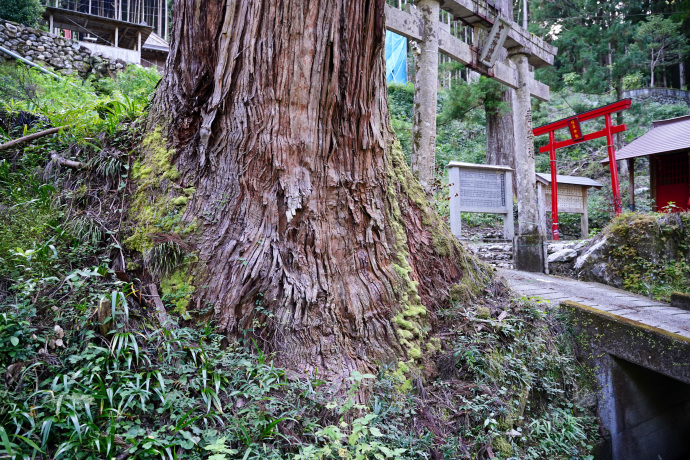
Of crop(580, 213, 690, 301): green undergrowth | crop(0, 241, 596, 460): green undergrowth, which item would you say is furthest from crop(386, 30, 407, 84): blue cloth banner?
crop(0, 241, 596, 460): green undergrowth

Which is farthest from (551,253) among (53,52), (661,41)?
(661,41)

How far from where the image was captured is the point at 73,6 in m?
26.2

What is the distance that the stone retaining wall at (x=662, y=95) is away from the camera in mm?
23531

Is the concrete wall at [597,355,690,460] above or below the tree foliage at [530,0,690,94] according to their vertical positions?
below

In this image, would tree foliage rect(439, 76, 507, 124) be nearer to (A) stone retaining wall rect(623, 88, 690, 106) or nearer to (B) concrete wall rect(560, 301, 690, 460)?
(B) concrete wall rect(560, 301, 690, 460)

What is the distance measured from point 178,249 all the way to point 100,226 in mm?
757

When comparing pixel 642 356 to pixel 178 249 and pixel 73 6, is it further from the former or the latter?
pixel 73 6

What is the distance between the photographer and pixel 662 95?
23922 mm

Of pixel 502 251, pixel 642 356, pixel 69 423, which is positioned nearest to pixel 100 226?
pixel 69 423

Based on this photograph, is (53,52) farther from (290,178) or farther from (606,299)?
(606,299)

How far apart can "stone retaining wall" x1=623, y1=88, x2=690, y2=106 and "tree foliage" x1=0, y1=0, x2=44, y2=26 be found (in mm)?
28924

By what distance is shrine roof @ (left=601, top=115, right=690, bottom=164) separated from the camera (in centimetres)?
1061

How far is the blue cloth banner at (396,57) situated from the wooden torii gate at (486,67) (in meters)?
15.2

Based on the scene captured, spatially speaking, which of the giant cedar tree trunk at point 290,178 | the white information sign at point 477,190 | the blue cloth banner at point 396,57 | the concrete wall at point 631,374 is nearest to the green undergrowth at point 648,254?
the concrete wall at point 631,374
